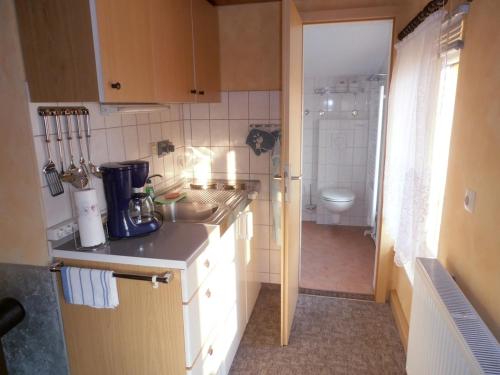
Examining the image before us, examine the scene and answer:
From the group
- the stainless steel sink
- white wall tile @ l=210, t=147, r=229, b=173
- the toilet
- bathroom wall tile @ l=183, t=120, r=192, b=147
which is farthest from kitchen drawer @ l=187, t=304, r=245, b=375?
the toilet

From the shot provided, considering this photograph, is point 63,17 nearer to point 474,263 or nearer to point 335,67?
point 474,263

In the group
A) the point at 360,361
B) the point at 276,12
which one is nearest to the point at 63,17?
the point at 276,12

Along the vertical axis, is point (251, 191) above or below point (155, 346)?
above

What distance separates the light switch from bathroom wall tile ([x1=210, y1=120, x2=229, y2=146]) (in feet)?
5.30

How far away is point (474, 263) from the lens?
4.36ft

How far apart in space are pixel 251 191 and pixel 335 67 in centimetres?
205

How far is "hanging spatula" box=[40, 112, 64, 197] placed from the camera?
1.41 m

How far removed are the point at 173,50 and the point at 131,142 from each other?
21.2 inches

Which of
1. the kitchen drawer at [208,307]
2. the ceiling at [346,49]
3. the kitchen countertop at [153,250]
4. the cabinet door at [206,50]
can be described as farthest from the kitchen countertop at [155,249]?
the ceiling at [346,49]

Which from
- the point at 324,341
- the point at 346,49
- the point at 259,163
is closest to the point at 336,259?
the point at 324,341

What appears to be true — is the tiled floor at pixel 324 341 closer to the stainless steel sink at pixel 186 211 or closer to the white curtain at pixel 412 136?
the white curtain at pixel 412 136

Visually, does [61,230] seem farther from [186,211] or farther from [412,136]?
[412,136]

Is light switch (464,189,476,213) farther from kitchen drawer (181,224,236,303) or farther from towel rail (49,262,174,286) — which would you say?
towel rail (49,262,174,286)

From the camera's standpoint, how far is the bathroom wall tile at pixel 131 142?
192cm
